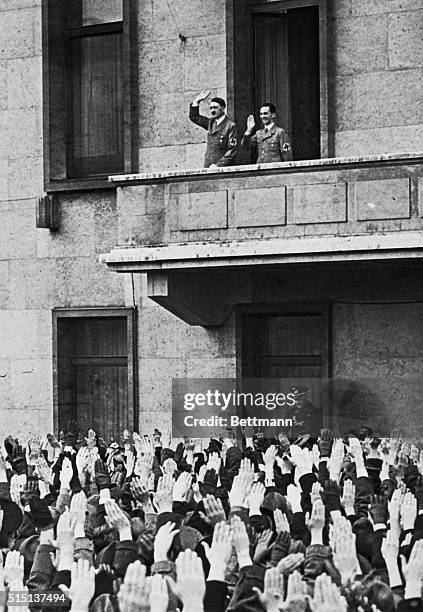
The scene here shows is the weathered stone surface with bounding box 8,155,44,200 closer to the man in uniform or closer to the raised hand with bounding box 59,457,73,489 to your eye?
the man in uniform

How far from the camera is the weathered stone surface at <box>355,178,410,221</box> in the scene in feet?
45.4

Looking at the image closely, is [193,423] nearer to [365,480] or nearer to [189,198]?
[189,198]

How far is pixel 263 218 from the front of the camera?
14352 millimetres

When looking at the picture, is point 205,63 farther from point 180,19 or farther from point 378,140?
point 378,140

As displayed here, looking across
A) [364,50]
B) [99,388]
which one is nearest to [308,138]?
[364,50]

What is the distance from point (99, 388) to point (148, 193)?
3.24 meters

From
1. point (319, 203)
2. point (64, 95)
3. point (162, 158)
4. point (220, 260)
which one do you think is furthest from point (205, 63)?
point (319, 203)

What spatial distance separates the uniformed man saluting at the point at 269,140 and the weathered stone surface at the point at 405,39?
4.81 ft

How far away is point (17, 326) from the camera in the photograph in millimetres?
17500

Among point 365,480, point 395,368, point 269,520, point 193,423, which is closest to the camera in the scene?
point 269,520

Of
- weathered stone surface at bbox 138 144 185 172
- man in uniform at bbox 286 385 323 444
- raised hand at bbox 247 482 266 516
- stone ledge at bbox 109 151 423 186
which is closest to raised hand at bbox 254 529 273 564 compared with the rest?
raised hand at bbox 247 482 266 516

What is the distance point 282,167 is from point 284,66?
2626mm

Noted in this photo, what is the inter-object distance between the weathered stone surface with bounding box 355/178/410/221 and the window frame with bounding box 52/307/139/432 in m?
3.81

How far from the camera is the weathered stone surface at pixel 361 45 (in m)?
15.8
